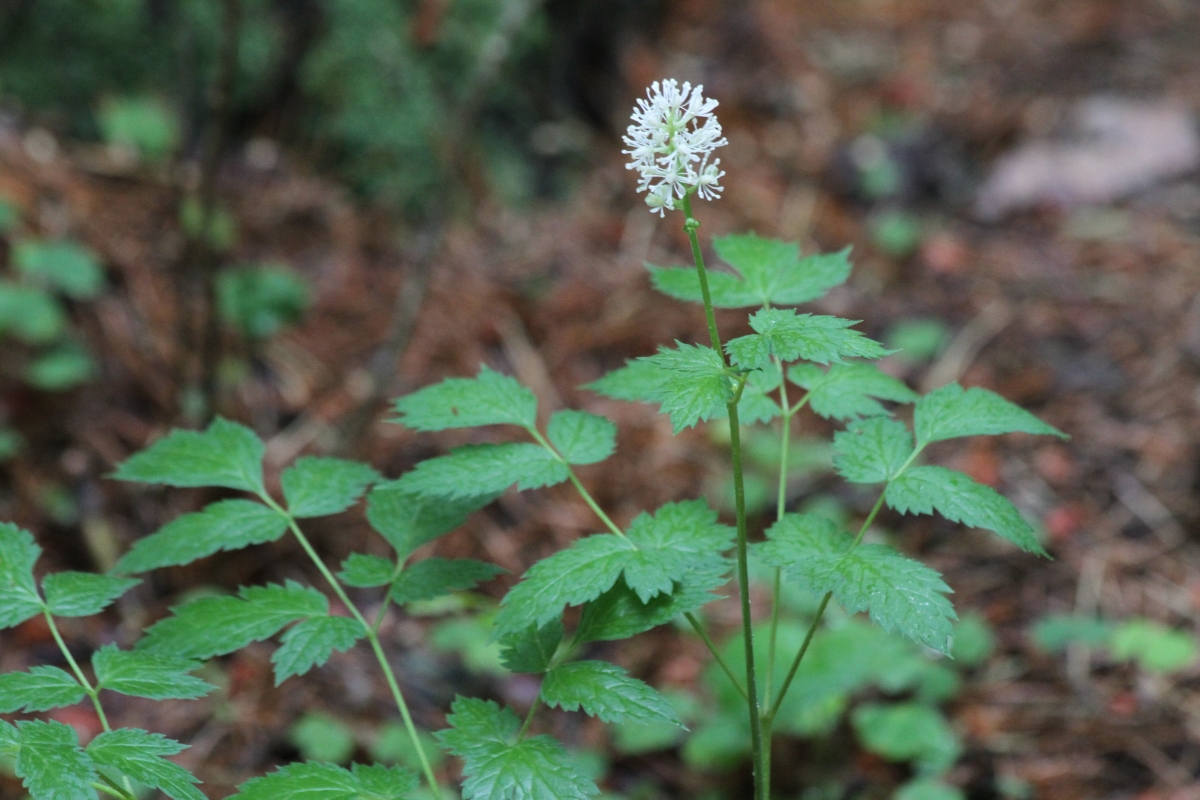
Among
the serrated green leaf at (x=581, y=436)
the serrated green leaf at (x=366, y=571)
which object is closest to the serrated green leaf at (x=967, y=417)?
the serrated green leaf at (x=581, y=436)

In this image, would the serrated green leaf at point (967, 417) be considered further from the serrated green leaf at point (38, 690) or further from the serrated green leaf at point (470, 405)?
the serrated green leaf at point (38, 690)

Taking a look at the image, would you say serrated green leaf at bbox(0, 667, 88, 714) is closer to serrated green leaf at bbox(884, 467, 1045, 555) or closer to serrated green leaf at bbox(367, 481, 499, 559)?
serrated green leaf at bbox(367, 481, 499, 559)

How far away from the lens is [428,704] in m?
2.51

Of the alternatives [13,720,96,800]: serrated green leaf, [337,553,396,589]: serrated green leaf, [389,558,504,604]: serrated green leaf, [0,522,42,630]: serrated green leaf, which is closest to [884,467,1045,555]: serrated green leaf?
[389,558,504,604]: serrated green leaf

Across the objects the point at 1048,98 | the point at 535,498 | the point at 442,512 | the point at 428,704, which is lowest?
the point at 428,704

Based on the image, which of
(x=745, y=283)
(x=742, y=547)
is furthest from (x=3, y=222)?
(x=742, y=547)

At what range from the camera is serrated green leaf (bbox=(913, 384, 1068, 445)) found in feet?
4.69

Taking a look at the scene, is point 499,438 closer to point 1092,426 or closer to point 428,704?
point 428,704

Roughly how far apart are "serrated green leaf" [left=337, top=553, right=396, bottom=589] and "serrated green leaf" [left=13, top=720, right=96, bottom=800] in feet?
1.40

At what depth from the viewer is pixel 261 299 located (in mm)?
3365

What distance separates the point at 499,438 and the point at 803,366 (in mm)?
1681

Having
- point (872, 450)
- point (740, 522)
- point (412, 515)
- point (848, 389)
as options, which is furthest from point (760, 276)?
point (412, 515)

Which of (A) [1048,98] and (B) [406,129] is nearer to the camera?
(B) [406,129]

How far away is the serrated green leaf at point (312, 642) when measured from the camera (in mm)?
1322
